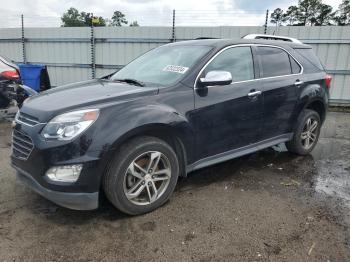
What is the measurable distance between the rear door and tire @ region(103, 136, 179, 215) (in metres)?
1.61

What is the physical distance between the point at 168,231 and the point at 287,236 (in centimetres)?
108

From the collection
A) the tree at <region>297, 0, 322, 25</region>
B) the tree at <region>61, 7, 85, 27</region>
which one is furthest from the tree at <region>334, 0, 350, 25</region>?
the tree at <region>61, 7, 85, 27</region>

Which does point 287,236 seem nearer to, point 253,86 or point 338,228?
point 338,228

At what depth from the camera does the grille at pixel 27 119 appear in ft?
9.94

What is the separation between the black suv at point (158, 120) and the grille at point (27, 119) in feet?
0.04

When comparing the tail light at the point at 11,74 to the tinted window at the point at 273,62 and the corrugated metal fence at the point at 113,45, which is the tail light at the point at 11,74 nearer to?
the corrugated metal fence at the point at 113,45

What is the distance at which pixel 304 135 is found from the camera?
16.8ft

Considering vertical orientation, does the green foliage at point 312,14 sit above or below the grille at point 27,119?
above

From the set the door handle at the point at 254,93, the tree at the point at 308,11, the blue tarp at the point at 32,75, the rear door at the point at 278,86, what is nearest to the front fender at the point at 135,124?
the door handle at the point at 254,93

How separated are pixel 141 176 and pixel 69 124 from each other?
2.80 feet

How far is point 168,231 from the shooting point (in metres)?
3.04

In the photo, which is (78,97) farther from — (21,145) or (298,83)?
(298,83)

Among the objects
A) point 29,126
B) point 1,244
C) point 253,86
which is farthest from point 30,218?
point 253,86

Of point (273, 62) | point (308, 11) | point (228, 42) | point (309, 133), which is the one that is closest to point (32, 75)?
point (228, 42)
